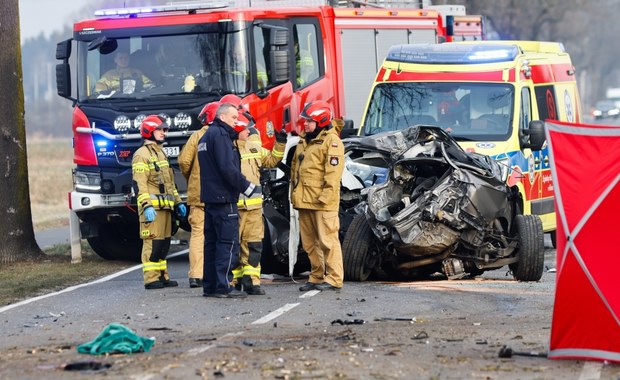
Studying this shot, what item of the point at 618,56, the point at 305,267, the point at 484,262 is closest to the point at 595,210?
the point at 484,262

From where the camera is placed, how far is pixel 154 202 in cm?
1371

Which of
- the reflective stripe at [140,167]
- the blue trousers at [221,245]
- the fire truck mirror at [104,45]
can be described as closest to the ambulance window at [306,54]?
the fire truck mirror at [104,45]

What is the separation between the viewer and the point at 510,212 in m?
14.0

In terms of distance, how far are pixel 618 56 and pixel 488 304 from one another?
12078cm

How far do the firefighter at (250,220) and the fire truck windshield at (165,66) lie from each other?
3.35m

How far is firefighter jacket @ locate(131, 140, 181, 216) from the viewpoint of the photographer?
13.6 metres

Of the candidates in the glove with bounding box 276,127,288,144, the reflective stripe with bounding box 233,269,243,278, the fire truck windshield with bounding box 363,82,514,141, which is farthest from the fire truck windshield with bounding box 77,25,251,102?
the reflective stripe with bounding box 233,269,243,278

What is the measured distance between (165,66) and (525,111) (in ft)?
14.2

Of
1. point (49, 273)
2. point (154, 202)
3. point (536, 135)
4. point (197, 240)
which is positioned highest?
point (536, 135)

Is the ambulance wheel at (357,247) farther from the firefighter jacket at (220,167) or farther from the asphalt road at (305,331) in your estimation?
the firefighter jacket at (220,167)

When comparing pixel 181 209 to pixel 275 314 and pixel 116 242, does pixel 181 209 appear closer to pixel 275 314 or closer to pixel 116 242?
pixel 275 314

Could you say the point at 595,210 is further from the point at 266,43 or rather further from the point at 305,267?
the point at 266,43

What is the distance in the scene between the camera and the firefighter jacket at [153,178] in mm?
13625

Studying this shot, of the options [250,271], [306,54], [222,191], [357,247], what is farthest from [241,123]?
[306,54]
